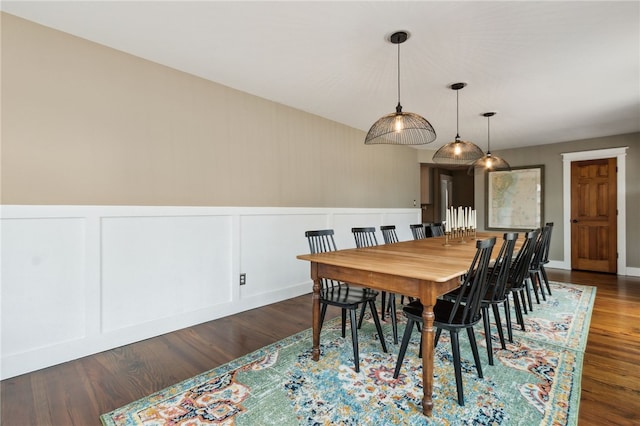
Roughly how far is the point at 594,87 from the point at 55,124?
495 centimetres

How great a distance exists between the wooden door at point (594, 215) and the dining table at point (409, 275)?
15.5 ft

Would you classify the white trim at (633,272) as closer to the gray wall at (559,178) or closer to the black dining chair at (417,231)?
the gray wall at (559,178)

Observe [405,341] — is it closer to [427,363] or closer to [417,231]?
[427,363]

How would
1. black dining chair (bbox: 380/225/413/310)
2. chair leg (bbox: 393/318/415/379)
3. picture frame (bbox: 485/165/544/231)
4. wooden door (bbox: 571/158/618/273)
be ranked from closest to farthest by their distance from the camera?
chair leg (bbox: 393/318/415/379), black dining chair (bbox: 380/225/413/310), wooden door (bbox: 571/158/618/273), picture frame (bbox: 485/165/544/231)

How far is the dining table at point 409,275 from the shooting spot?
1.73m

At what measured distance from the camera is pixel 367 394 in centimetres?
190

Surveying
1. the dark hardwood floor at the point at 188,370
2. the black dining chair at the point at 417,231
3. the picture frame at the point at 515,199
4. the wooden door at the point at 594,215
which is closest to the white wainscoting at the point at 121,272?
the dark hardwood floor at the point at 188,370

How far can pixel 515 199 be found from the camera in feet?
21.0

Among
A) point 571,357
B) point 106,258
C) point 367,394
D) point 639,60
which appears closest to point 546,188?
point 639,60

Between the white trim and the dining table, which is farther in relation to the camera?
the white trim

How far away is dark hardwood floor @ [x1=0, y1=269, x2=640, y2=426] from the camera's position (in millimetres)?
1770

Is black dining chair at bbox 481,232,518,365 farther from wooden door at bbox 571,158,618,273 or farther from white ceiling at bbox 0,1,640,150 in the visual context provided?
wooden door at bbox 571,158,618,273

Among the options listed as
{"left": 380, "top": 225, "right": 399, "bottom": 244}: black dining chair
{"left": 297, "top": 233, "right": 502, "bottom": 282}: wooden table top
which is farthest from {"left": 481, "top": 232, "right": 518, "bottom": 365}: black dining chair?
{"left": 380, "top": 225, "right": 399, "bottom": 244}: black dining chair

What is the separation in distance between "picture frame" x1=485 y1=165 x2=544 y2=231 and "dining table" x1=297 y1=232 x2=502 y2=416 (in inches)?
185
